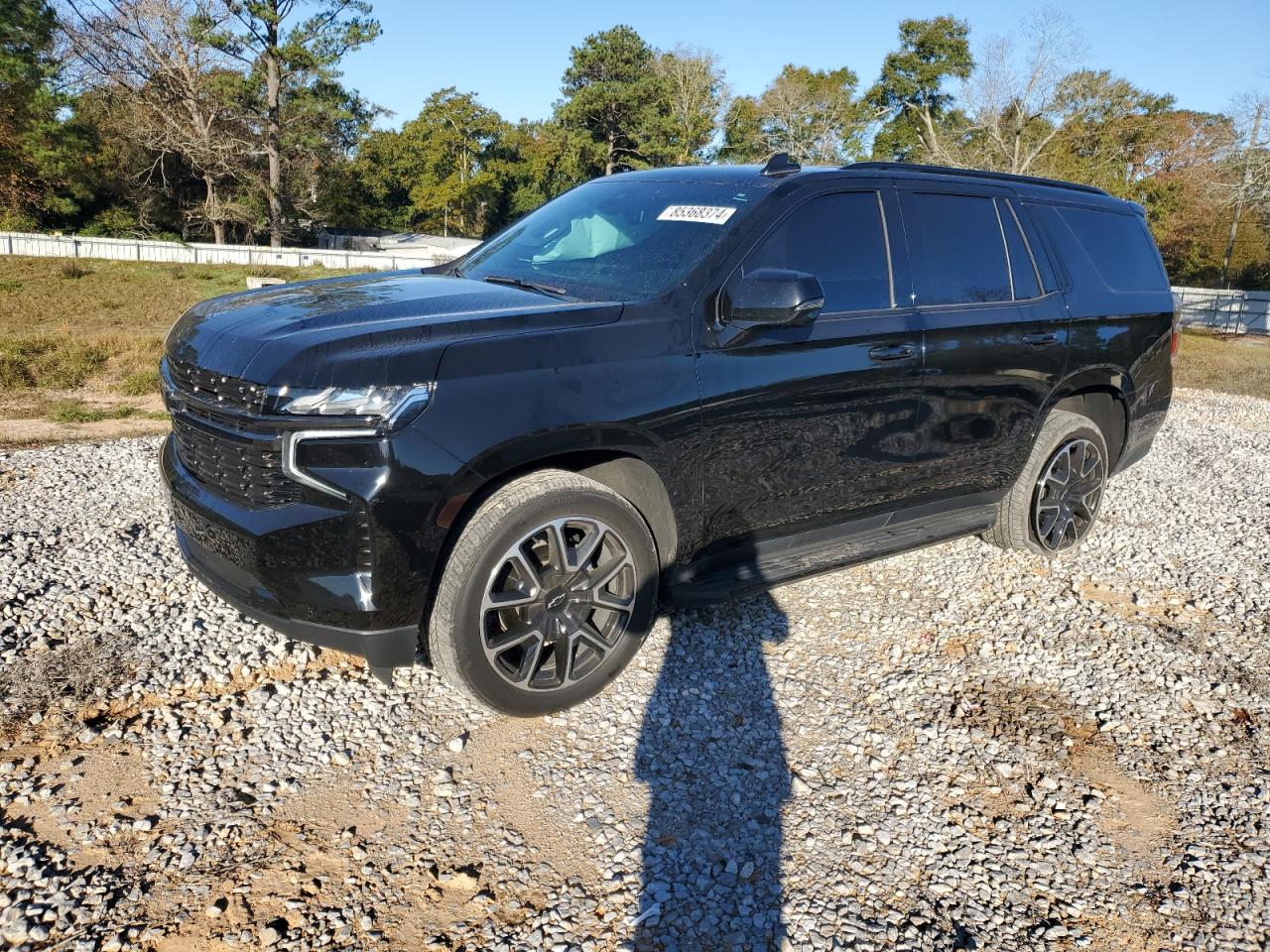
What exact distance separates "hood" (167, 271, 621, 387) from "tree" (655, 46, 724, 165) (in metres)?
51.4

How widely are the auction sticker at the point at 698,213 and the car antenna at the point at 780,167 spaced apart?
0.37 metres

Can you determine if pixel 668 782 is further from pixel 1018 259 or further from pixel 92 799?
pixel 1018 259

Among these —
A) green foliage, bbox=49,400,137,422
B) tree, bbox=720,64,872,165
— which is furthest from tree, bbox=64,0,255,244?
green foliage, bbox=49,400,137,422

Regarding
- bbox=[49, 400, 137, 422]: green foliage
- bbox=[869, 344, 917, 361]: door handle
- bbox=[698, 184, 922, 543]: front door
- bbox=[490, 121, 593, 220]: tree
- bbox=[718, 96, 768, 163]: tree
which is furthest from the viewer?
bbox=[490, 121, 593, 220]: tree

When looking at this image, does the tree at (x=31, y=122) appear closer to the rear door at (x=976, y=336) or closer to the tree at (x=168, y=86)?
the tree at (x=168, y=86)

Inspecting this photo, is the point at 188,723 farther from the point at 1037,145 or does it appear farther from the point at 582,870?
the point at 1037,145

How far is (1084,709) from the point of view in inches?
143

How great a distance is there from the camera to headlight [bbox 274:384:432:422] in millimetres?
2674

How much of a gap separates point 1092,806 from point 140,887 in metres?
2.93

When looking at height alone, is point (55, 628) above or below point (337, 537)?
below

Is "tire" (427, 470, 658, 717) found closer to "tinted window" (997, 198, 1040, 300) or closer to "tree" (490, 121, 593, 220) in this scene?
"tinted window" (997, 198, 1040, 300)

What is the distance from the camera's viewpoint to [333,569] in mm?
2732

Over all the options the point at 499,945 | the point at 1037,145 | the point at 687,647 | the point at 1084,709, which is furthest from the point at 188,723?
the point at 1037,145

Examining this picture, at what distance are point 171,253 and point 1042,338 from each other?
35.7 m
